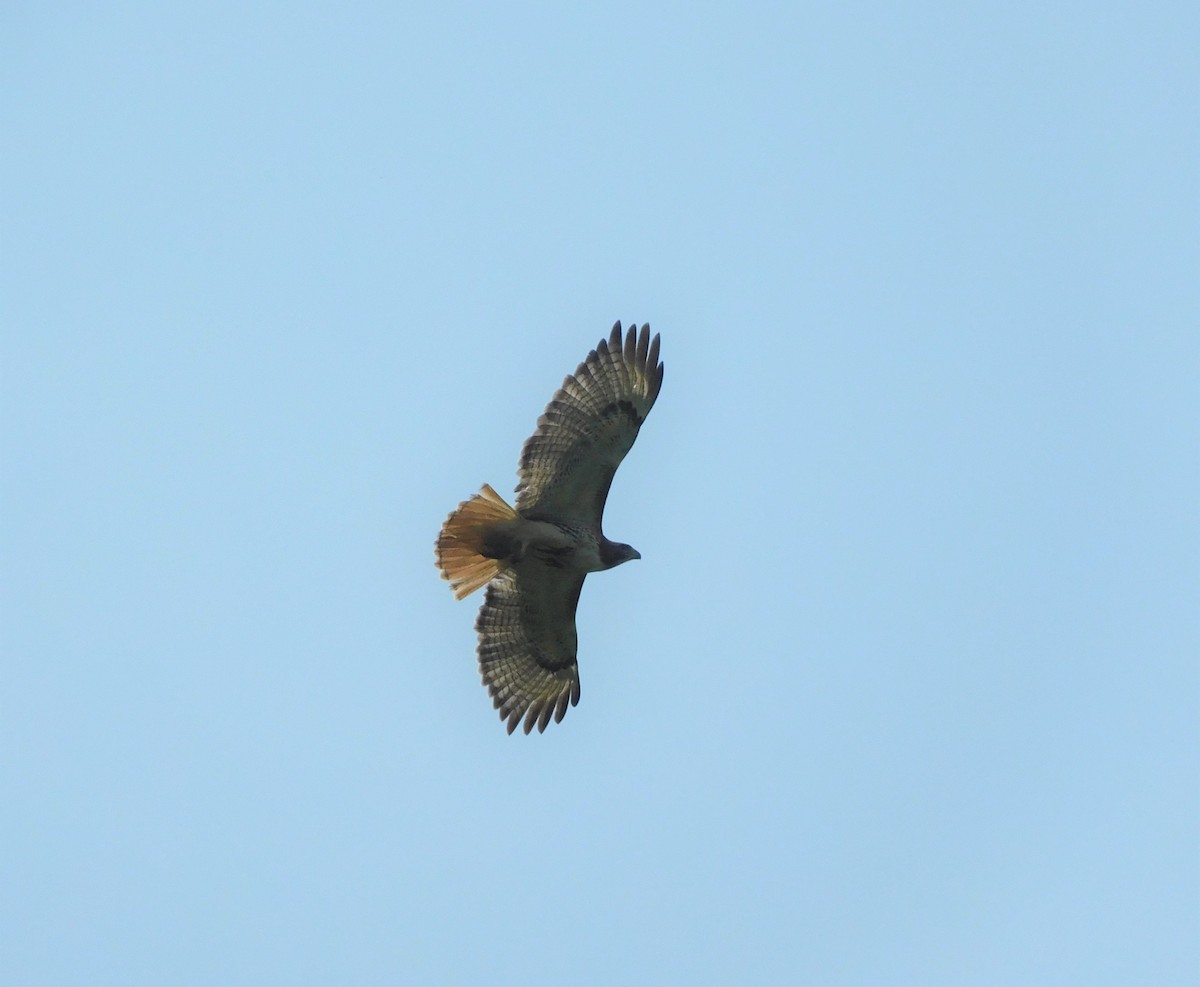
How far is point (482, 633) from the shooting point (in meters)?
17.6

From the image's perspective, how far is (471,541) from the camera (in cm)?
1630

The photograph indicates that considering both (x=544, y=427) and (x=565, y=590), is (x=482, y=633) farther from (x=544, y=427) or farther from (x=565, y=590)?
(x=544, y=427)

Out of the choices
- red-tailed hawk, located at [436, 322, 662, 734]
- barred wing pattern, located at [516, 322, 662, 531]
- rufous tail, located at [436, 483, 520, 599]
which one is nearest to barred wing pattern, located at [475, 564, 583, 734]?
red-tailed hawk, located at [436, 322, 662, 734]

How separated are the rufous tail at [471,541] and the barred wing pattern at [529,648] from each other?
0.39 meters

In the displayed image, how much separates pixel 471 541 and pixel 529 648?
174cm

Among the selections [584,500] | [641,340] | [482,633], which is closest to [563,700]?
[482,633]

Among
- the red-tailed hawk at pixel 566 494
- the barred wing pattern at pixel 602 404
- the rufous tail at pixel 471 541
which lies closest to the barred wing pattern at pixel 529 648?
the red-tailed hawk at pixel 566 494

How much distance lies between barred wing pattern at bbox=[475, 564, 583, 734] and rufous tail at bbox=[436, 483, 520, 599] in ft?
1.27

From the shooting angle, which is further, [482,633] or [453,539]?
[482,633]

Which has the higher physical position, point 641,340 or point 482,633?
point 641,340

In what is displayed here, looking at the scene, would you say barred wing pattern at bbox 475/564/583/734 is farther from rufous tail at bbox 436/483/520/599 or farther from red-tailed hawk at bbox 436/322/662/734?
rufous tail at bbox 436/483/520/599

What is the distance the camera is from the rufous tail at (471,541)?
52.5 ft

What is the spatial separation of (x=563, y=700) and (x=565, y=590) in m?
1.24

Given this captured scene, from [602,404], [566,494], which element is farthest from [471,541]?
[602,404]
